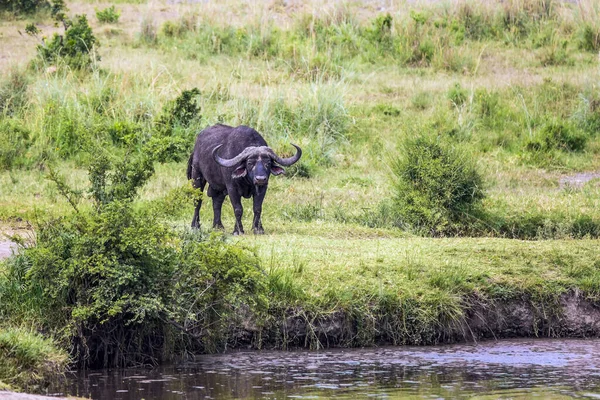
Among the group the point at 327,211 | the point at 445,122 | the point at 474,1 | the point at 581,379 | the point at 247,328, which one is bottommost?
the point at 581,379

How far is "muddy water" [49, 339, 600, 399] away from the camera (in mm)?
8188

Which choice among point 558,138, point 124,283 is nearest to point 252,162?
point 124,283

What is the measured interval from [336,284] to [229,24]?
627 inches

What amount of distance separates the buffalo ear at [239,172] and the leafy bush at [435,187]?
247 centimetres

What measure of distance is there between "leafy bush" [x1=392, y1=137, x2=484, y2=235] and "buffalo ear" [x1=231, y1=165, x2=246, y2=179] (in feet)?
8.09

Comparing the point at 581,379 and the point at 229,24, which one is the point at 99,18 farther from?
the point at 581,379

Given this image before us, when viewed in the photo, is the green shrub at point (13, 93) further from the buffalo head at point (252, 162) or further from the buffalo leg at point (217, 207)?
the buffalo head at point (252, 162)

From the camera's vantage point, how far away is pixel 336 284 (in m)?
10.1

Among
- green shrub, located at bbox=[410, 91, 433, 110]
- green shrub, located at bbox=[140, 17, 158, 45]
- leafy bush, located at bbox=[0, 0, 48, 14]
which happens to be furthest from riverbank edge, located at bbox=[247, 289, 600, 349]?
leafy bush, located at bbox=[0, 0, 48, 14]

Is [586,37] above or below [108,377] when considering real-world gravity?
above

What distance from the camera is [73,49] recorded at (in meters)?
21.6

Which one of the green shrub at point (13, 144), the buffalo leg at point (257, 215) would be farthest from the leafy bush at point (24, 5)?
the buffalo leg at point (257, 215)

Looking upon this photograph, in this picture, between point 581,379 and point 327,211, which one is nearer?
point 581,379

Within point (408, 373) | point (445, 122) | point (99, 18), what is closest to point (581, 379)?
point (408, 373)
